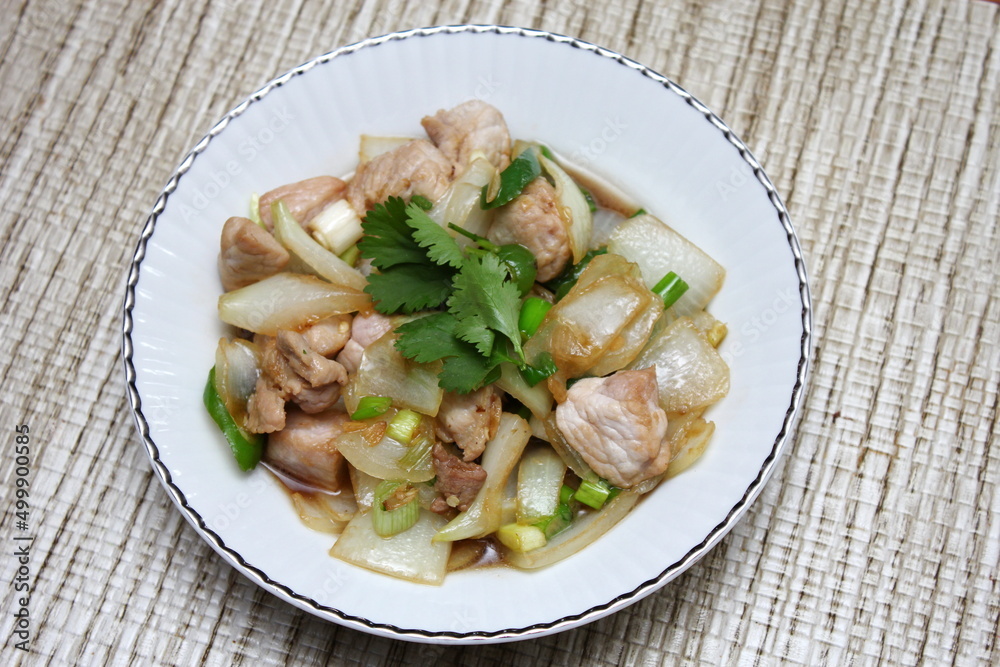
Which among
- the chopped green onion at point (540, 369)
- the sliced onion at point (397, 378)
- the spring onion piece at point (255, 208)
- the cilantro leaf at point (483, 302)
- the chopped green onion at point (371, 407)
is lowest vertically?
the chopped green onion at point (371, 407)

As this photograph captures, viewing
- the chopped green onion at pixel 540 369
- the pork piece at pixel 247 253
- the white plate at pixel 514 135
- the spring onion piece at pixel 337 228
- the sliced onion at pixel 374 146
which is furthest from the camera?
the sliced onion at pixel 374 146

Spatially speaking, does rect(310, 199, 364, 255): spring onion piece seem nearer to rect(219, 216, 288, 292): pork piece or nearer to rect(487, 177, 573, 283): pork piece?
rect(219, 216, 288, 292): pork piece

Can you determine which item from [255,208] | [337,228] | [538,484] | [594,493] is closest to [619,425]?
[594,493]

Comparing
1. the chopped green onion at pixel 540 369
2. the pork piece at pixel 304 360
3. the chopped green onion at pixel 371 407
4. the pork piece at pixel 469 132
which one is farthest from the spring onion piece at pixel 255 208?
the chopped green onion at pixel 540 369

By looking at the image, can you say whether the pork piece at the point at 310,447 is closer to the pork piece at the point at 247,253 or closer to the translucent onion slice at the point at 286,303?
the translucent onion slice at the point at 286,303

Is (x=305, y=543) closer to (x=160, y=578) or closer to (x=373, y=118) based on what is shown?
(x=160, y=578)

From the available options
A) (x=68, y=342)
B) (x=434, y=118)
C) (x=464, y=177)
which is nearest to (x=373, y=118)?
(x=434, y=118)

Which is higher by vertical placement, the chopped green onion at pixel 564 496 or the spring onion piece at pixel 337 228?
the spring onion piece at pixel 337 228
